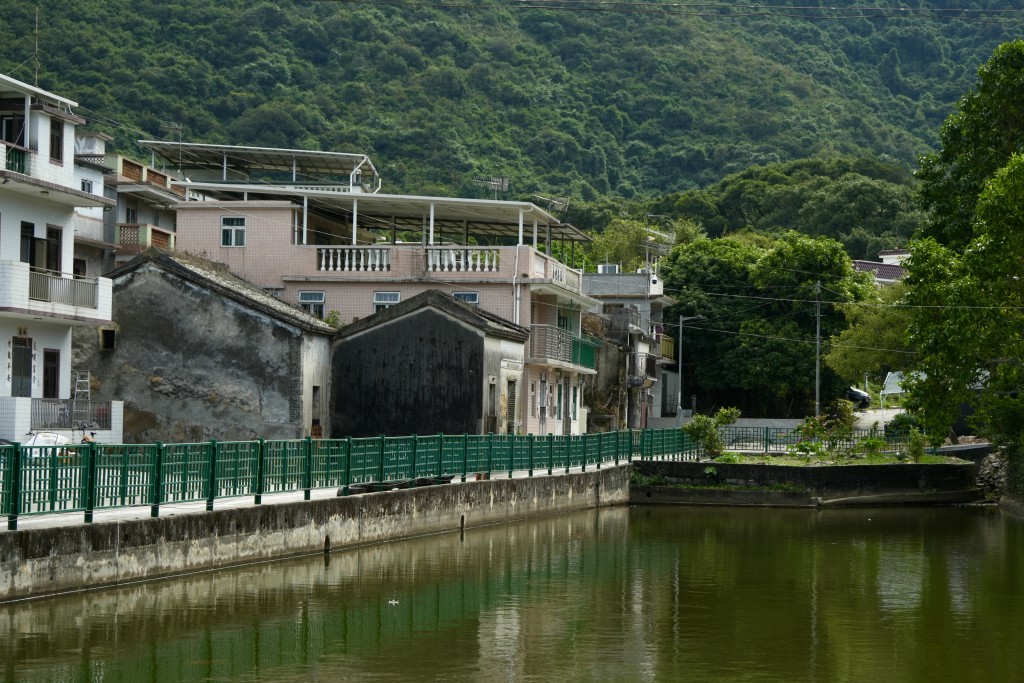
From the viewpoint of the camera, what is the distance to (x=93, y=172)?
61.3 meters

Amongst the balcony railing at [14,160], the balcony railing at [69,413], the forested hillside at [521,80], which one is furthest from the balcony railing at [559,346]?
the forested hillside at [521,80]

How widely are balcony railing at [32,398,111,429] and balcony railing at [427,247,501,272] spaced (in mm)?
12969

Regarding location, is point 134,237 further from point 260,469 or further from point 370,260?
point 260,469

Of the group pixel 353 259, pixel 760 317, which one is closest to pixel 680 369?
pixel 760 317

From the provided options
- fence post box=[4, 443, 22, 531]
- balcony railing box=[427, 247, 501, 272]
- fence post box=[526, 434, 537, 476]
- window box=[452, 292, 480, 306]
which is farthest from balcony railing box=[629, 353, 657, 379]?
fence post box=[4, 443, 22, 531]

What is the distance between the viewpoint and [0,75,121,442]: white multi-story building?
3350cm

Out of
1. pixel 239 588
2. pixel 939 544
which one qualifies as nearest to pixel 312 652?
pixel 239 588

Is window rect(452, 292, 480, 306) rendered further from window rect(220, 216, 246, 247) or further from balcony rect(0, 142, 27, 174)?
balcony rect(0, 142, 27, 174)

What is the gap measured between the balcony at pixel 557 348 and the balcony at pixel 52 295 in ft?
49.8

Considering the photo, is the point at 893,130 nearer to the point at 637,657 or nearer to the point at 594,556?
the point at 594,556

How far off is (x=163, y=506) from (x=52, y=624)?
555cm

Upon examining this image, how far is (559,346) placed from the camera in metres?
49.5

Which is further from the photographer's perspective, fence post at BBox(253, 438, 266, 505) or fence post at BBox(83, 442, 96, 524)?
fence post at BBox(253, 438, 266, 505)

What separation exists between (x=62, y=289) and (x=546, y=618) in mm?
20293
